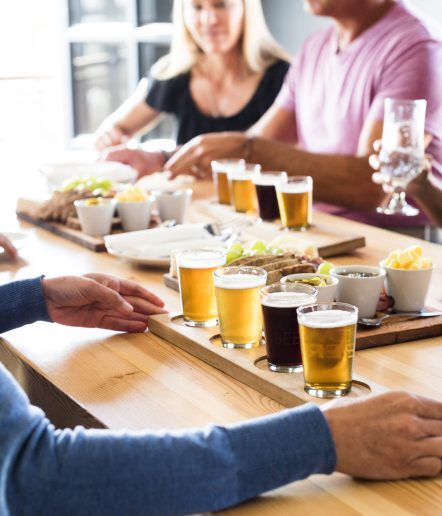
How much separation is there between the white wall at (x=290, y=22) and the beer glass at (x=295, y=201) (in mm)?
3146

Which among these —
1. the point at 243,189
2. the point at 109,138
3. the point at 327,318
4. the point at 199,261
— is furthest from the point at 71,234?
the point at 109,138

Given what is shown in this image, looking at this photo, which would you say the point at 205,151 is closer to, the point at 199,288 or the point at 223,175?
the point at 223,175

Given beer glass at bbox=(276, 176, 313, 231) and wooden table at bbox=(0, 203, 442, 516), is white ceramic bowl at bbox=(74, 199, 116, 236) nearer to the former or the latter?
beer glass at bbox=(276, 176, 313, 231)

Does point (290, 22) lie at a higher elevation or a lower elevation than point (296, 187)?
higher

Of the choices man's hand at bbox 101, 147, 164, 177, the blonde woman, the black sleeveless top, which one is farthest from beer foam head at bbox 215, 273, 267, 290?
the black sleeveless top

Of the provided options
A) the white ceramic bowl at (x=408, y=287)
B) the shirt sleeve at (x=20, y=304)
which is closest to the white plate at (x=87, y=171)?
the shirt sleeve at (x=20, y=304)

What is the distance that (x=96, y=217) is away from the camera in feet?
7.57

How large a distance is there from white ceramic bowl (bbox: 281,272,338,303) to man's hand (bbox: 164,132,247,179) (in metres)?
1.47

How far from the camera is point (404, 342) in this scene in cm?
151

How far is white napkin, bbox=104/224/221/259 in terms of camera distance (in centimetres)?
203

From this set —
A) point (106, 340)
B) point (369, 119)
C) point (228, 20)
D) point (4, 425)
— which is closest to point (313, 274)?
point (106, 340)

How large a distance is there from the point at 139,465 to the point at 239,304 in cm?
49

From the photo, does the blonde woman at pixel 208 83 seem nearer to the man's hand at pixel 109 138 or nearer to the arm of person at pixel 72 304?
the man's hand at pixel 109 138

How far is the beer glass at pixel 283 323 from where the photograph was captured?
132 cm
